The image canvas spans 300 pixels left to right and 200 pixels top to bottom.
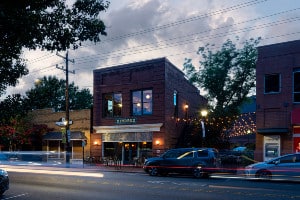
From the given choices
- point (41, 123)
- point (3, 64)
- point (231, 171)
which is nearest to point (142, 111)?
point (231, 171)

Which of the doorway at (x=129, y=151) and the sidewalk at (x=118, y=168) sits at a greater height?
the doorway at (x=129, y=151)

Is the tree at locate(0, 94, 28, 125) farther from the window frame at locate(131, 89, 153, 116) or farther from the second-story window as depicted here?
the second-story window

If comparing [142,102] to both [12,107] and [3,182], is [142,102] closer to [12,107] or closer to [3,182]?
[3,182]

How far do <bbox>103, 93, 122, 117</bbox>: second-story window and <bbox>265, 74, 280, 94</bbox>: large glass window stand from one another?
13.2 meters

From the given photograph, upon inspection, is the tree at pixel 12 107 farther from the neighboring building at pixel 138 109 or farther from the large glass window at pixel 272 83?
the neighboring building at pixel 138 109

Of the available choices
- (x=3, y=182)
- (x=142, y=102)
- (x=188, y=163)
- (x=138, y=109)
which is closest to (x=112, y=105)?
(x=138, y=109)

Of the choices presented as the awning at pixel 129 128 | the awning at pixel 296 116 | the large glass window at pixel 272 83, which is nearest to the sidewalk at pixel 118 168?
the awning at pixel 129 128

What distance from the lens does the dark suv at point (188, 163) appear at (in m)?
20.3

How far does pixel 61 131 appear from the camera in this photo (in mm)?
35031

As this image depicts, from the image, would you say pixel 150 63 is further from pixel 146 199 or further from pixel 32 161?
pixel 146 199

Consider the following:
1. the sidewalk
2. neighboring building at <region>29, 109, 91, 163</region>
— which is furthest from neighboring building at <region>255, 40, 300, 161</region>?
neighboring building at <region>29, 109, 91, 163</region>

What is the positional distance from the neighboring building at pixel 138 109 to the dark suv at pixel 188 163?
718 cm

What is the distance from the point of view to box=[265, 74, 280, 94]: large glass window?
25422mm

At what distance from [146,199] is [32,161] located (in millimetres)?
26664
